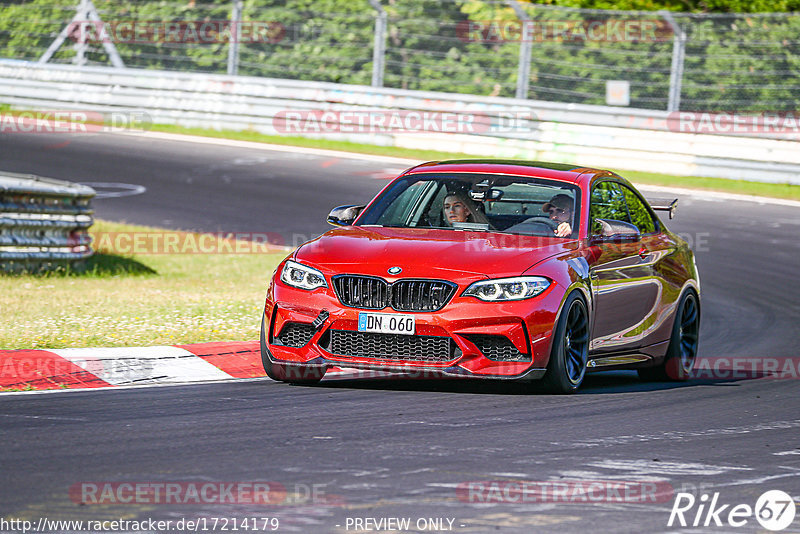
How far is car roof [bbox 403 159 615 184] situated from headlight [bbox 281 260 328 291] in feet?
5.06

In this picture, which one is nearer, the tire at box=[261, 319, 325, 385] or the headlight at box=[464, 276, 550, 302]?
the headlight at box=[464, 276, 550, 302]

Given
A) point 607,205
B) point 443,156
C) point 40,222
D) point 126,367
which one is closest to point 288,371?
point 126,367

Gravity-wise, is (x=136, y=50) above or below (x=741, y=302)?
above

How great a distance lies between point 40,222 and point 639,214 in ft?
21.5

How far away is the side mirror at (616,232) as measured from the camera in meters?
9.20

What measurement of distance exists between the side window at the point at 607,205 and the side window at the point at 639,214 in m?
0.08

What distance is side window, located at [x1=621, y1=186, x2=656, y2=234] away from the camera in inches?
401

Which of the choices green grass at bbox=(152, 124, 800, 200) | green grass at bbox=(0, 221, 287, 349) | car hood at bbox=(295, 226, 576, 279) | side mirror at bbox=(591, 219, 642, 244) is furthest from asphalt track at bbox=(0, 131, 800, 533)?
green grass at bbox=(152, 124, 800, 200)

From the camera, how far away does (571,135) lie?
23.3m

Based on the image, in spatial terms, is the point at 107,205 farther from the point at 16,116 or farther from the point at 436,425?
the point at 436,425

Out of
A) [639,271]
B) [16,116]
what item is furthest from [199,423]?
[16,116]

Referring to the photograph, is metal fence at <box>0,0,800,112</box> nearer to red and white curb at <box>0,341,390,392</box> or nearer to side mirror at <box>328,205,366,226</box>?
side mirror at <box>328,205,366,226</box>

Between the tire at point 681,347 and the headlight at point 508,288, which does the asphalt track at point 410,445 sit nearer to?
the tire at point 681,347

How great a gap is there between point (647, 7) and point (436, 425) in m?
22.9
